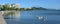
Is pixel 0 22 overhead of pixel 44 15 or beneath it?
beneath

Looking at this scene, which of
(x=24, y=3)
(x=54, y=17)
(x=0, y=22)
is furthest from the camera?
(x=0, y=22)

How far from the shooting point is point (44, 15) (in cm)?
192

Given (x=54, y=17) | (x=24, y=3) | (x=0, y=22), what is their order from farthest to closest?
1. (x=0, y=22)
2. (x=54, y=17)
3. (x=24, y=3)

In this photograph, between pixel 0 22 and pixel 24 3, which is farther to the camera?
pixel 0 22

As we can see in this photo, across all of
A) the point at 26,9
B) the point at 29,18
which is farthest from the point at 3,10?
the point at 29,18

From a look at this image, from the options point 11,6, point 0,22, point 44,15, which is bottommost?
point 0,22

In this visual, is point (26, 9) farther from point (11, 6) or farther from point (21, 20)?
point (21, 20)

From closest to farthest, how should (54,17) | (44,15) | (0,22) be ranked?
(44,15) → (54,17) → (0,22)

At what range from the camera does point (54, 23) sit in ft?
6.91

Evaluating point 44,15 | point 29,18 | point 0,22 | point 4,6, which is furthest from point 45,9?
point 0,22

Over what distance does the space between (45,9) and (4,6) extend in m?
0.49

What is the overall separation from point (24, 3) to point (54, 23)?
597 millimetres

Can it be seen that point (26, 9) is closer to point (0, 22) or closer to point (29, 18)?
point (29, 18)

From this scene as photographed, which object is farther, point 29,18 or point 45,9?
point 29,18
